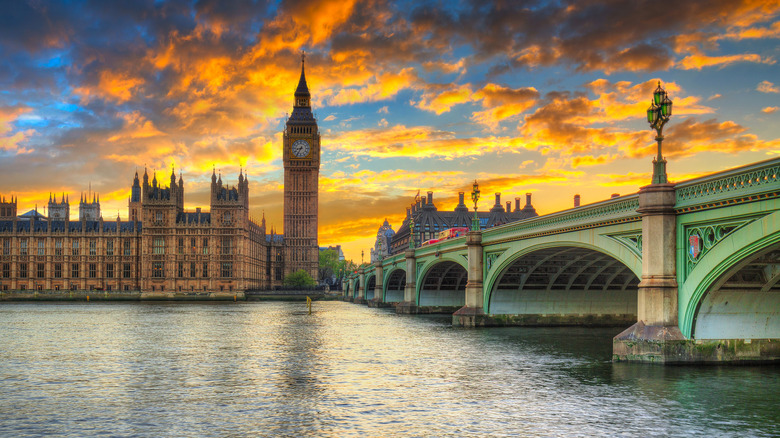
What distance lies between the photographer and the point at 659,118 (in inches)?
1022

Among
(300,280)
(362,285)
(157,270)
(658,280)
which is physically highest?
(658,280)

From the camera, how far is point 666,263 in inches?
964

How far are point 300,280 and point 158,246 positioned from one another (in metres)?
33.8

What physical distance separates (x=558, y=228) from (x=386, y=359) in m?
10.9

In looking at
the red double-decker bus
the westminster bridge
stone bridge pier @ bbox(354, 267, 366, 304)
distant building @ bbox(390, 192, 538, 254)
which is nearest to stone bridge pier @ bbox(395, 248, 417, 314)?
the red double-decker bus

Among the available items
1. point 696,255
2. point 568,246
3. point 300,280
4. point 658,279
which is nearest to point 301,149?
point 300,280

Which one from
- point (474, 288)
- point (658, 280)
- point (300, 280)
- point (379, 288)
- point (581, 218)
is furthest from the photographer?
point (300, 280)

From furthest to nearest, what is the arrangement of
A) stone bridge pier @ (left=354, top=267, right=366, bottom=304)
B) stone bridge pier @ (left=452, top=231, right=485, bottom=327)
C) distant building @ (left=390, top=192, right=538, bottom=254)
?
distant building @ (left=390, top=192, right=538, bottom=254), stone bridge pier @ (left=354, top=267, right=366, bottom=304), stone bridge pier @ (left=452, top=231, right=485, bottom=327)

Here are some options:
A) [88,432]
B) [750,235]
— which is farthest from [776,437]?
[88,432]

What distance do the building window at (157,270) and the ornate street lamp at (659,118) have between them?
462 ft

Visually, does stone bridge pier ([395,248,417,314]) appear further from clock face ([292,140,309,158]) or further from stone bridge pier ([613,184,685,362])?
clock face ([292,140,309,158])

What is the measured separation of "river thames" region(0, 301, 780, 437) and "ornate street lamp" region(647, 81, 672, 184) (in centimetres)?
694

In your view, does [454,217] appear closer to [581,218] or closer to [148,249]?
[148,249]

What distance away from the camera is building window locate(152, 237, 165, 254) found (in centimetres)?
15275
